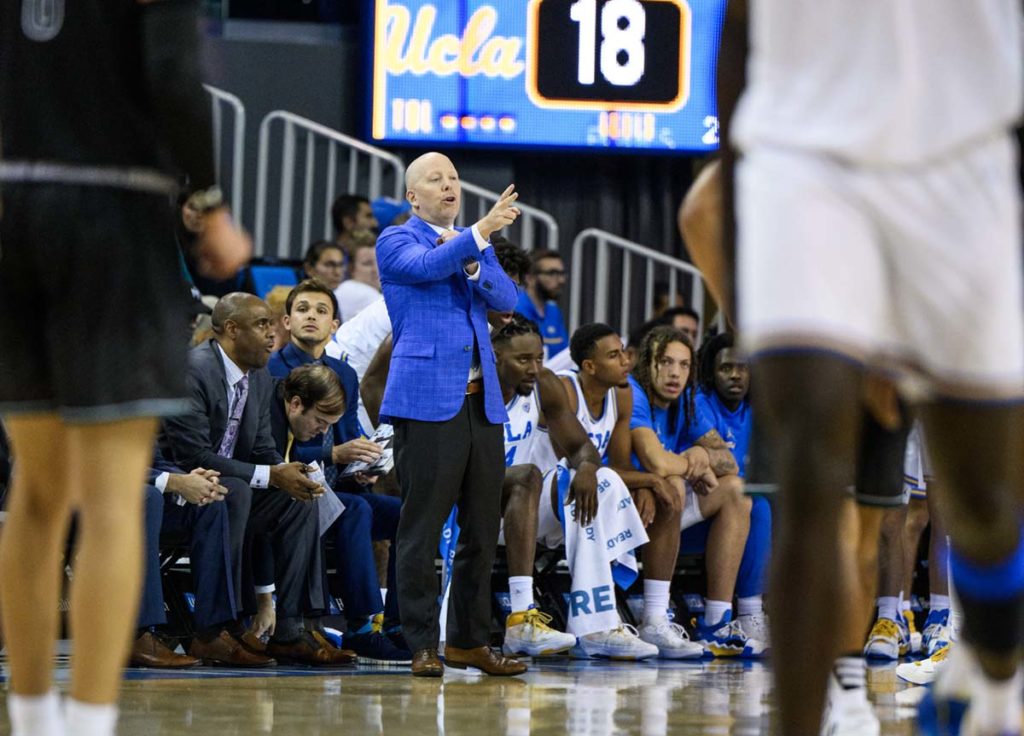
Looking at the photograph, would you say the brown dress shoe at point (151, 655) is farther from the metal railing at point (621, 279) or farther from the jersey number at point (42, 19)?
the metal railing at point (621, 279)

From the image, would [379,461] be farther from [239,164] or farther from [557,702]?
[239,164]

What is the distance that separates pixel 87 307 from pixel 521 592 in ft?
13.1

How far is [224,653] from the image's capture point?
603cm

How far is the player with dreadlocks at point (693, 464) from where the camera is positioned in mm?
7188

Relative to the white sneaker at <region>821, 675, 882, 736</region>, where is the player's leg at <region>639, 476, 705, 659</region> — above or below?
below

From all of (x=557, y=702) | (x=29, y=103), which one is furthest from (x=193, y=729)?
(x=29, y=103)

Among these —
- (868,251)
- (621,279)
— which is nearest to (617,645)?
(868,251)

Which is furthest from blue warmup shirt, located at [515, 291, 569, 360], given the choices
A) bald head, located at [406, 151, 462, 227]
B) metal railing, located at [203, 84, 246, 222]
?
bald head, located at [406, 151, 462, 227]

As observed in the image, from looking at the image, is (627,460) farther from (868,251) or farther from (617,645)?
(868,251)

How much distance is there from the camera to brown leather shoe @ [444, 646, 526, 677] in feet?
19.4

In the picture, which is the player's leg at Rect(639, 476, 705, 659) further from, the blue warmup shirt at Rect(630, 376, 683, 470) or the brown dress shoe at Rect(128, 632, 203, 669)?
the brown dress shoe at Rect(128, 632, 203, 669)

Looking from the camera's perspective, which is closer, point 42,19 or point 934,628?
point 42,19

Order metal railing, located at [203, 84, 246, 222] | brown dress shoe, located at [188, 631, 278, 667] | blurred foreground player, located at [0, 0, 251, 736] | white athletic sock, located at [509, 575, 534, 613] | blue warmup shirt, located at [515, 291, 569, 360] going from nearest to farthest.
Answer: blurred foreground player, located at [0, 0, 251, 736]
brown dress shoe, located at [188, 631, 278, 667]
white athletic sock, located at [509, 575, 534, 613]
blue warmup shirt, located at [515, 291, 569, 360]
metal railing, located at [203, 84, 246, 222]

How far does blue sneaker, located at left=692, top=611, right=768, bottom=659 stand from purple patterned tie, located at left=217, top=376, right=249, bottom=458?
227 cm
